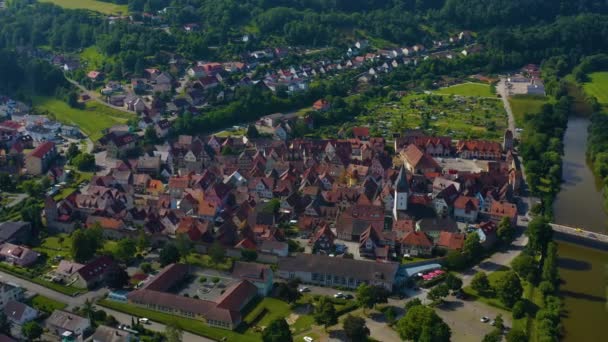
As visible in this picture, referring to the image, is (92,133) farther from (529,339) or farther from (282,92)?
(529,339)

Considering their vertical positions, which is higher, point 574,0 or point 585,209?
point 574,0

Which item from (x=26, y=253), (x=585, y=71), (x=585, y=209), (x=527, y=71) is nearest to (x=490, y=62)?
(x=527, y=71)

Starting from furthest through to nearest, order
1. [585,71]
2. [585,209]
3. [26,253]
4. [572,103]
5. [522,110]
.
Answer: [585,71] < [572,103] < [522,110] < [585,209] < [26,253]

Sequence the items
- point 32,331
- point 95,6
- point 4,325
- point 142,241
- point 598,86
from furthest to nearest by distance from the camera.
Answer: point 95,6, point 598,86, point 142,241, point 4,325, point 32,331

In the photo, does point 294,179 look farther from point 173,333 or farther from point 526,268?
point 173,333

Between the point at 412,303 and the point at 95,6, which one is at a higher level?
the point at 95,6

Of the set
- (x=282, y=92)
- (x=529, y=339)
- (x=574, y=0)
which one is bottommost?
(x=529, y=339)

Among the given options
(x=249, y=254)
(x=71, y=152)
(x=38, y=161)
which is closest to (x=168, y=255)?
(x=249, y=254)


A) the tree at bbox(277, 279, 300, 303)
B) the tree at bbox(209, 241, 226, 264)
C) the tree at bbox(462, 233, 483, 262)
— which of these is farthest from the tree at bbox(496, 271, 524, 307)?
the tree at bbox(209, 241, 226, 264)
